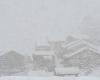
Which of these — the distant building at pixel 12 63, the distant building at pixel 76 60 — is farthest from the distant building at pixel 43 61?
the distant building at pixel 12 63

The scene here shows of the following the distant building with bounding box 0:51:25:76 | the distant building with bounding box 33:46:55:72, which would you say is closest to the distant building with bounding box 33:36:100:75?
the distant building with bounding box 33:46:55:72

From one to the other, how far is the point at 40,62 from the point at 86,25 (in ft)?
24.7

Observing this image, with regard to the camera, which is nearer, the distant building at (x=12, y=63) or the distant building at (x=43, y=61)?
the distant building at (x=43, y=61)

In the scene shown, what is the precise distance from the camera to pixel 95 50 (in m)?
8.90

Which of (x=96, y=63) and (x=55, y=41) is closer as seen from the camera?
(x=96, y=63)

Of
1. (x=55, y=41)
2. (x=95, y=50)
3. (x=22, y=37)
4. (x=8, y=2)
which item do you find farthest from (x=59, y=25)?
(x=95, y=50)

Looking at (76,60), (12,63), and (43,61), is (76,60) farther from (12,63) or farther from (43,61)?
(12,63)

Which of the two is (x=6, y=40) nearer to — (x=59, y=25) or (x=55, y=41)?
(x=55, y=41)

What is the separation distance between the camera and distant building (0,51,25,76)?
27.8ft

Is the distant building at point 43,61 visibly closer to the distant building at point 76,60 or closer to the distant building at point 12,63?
the distant building at point 76,60

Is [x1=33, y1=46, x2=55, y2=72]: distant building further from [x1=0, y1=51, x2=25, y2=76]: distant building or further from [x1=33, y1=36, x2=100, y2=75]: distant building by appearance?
[x1=0, y1=51, x2=25, y2=76]: distant building

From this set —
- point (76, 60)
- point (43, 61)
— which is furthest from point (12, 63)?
point (76, 60)

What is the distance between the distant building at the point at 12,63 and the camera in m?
8.48

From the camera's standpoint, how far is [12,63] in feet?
28.8
